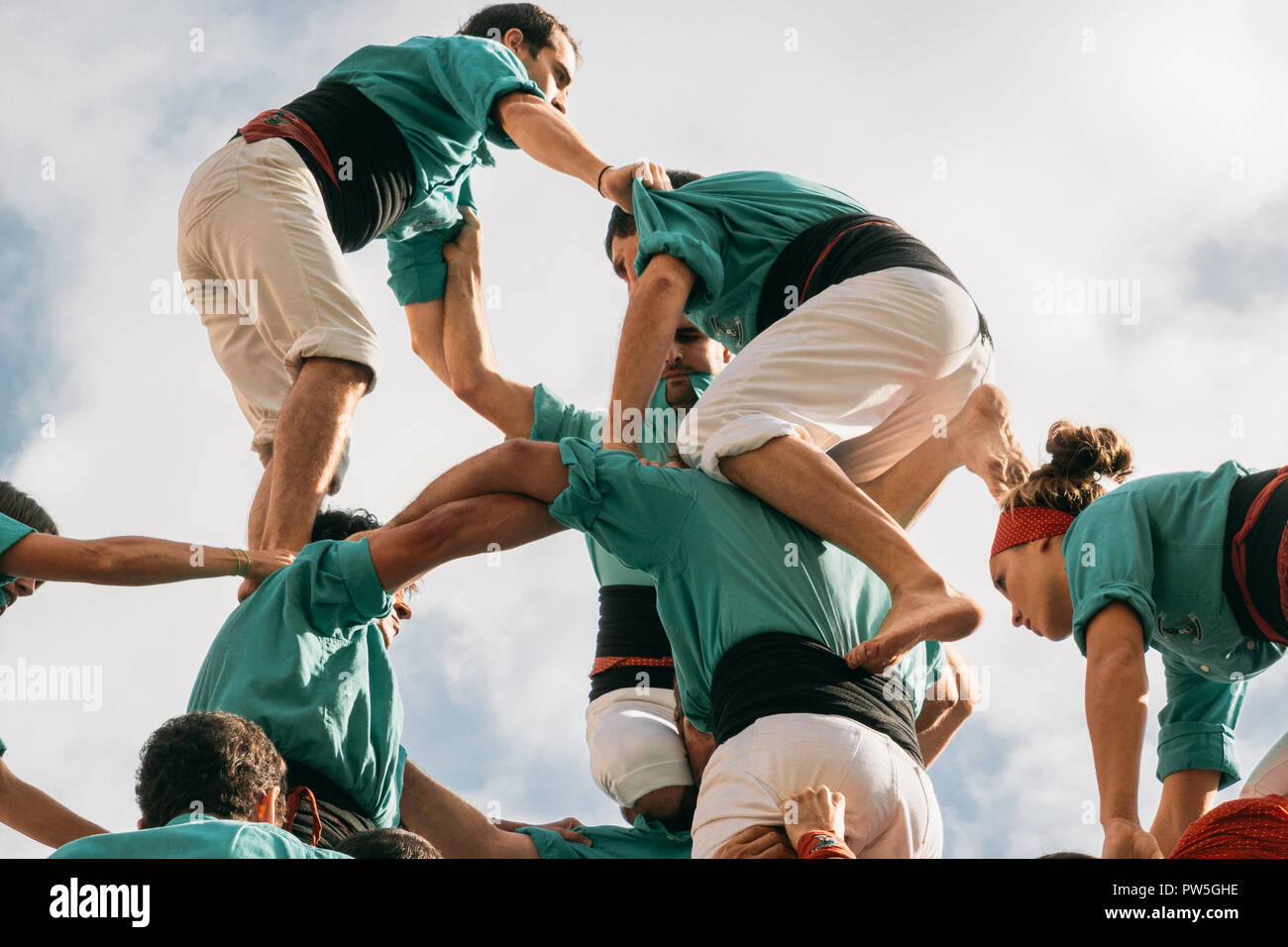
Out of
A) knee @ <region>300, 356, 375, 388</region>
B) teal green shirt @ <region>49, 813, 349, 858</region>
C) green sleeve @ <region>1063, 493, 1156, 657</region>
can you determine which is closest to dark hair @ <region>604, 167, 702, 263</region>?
knee @ <region>300, 356, 375, 388</region>

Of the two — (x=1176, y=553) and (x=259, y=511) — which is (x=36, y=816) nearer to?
(x=259, y=511)

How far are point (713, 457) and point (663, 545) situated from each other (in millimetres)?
304

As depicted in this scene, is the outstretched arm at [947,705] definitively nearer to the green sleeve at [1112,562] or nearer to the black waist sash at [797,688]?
the green sleeve at [1112,562]

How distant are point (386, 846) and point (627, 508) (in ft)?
3.44

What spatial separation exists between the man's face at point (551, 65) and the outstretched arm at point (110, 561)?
2.59m

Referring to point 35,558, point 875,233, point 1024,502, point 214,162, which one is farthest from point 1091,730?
point 214,162

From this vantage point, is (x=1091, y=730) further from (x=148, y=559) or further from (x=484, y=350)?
(x=484, y=350)

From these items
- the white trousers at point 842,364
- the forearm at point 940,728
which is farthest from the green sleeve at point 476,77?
the forearm at point 940,728

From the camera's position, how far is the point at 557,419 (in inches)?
237

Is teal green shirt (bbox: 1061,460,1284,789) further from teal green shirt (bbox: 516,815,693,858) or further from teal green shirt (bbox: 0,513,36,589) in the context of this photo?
teal green shirt (bbox: 0,513,36,589)

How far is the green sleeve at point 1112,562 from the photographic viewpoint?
3902mm

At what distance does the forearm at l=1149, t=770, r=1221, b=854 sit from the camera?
469 centimetres

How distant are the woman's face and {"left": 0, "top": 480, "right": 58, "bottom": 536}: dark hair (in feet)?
9.57
